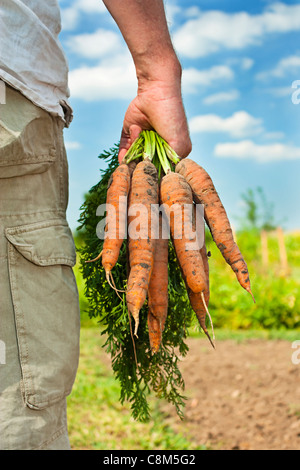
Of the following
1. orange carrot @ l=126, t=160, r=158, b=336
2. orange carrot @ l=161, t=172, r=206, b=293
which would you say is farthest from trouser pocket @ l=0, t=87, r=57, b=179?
orange carrot @ l=161, t=172, r=206, b=293

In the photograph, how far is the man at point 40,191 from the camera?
5.24 ft

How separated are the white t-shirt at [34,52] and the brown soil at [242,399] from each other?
2.87 metres

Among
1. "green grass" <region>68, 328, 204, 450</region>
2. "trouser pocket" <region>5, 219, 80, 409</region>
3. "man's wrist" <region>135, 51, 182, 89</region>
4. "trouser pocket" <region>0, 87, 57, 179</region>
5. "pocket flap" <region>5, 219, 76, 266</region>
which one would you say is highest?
"man's wrist" <region>135, 51, 182, 89</region>

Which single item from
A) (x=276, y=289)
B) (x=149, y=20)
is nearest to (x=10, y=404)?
(x=149, y=20)

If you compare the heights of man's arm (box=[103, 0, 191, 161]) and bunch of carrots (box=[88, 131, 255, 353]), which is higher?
man's arm (box=[103, 0, 191, 161])

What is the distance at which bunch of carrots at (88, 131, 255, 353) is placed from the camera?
63.1 inches

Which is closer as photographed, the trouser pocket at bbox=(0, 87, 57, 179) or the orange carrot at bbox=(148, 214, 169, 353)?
the trouser pocket at bbox=(0, 87, 57, 179)

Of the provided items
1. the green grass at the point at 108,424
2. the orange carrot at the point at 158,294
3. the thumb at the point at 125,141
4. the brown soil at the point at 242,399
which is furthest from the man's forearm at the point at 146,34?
the brown soil at the point at 242,399

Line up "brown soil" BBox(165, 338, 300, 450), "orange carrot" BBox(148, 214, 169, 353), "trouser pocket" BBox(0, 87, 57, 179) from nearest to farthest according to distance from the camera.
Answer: "trouser pocket" BBox(0, 87, 57, 179), "orange carrot" BBox(148, 214, 169, 353), "brown soil" BBox(165, 338, 300, 450)

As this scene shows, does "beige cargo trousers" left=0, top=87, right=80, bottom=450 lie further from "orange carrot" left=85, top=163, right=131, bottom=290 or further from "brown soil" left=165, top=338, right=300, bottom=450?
"brown soil" left=165, top=338, right=300, bottom=450

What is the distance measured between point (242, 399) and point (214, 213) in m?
3.01

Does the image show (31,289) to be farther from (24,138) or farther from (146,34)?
(146,34)

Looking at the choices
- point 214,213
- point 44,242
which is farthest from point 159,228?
point 44,242

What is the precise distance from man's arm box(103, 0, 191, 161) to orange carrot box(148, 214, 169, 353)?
0.34 metres
